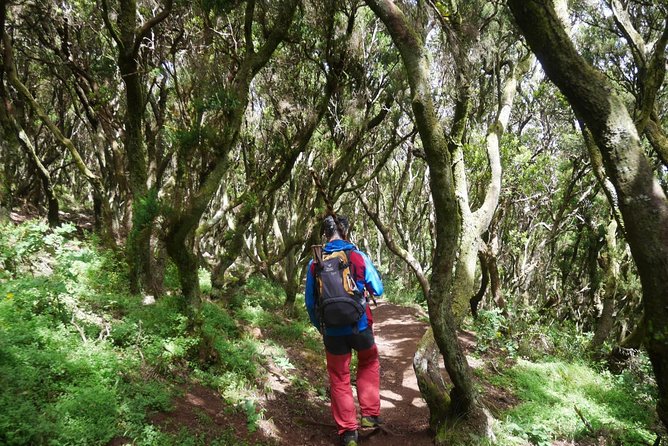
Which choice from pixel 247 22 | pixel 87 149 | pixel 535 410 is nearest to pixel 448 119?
pixel 247 22

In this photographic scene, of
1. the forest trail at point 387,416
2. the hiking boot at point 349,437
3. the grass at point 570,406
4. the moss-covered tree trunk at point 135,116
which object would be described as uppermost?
the moss-covered tree trunk at point 135,116

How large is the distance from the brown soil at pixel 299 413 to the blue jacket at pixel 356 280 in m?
1.23

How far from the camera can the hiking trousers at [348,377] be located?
4277 mm

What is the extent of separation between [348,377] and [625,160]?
3.26 metres

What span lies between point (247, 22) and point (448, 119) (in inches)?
237

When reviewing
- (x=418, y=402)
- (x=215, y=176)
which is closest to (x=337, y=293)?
(x=215, y=176)

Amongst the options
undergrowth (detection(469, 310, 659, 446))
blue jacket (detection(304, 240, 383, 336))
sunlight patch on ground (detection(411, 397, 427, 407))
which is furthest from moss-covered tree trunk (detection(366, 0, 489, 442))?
sunlight patch on ground (detection(411, 397, 427, 407))

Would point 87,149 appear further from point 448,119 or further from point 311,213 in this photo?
point 448,119

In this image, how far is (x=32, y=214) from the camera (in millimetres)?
15227

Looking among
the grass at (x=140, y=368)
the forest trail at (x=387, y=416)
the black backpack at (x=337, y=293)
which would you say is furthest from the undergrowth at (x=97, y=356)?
the black backpack at (x=337, y=293)

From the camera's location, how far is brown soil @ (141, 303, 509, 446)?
3996 millimetres

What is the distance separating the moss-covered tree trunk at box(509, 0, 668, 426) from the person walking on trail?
7.83ft

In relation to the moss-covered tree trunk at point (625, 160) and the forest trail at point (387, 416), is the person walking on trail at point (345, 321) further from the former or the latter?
the moss-covered tree trunk at point (625, 160)

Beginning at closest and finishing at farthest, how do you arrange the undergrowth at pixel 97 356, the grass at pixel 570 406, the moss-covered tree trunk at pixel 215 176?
the undergrowth at pixel 97 356 → the moss-covered tree trunk at pixel 215 176 → the grass at pixel 570 406
